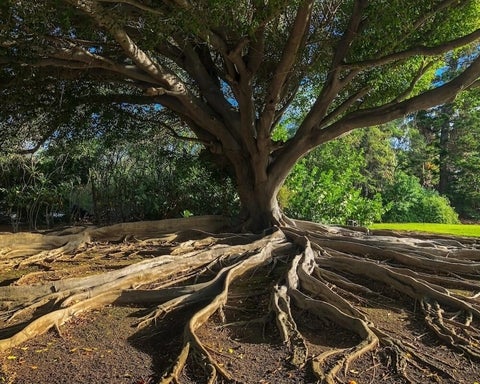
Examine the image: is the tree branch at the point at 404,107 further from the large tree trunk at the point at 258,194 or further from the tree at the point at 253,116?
the large tree trunk at the point at 258,194

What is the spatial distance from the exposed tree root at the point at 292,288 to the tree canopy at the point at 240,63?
2.06m

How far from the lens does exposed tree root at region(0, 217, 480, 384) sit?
4.37 meters

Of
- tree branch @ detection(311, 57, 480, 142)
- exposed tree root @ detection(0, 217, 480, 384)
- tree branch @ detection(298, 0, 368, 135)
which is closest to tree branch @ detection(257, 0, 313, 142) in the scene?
tree branch @ detection(298, 0, 368, 135)

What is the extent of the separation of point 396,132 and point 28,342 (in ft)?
96.3

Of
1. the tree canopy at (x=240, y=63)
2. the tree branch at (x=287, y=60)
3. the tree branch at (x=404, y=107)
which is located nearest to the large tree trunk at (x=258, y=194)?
the tree canopy at (x=240, y=63)

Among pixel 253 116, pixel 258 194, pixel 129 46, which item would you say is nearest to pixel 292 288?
pixel 129 46

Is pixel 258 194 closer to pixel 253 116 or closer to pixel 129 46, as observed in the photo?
pixel 253 116

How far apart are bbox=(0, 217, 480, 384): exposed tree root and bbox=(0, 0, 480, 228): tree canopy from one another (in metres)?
2.06

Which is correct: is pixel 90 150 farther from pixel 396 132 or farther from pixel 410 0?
pixel 396 132

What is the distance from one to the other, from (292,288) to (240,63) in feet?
14.4

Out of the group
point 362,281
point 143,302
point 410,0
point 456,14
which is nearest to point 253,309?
point 143,302

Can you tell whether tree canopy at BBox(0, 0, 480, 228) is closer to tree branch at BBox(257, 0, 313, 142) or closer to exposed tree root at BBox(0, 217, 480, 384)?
tree branch at BBox(257, 0, 313, 142)

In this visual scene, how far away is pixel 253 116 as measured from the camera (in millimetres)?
9766

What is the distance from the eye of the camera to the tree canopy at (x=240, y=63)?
6613 millimetres
